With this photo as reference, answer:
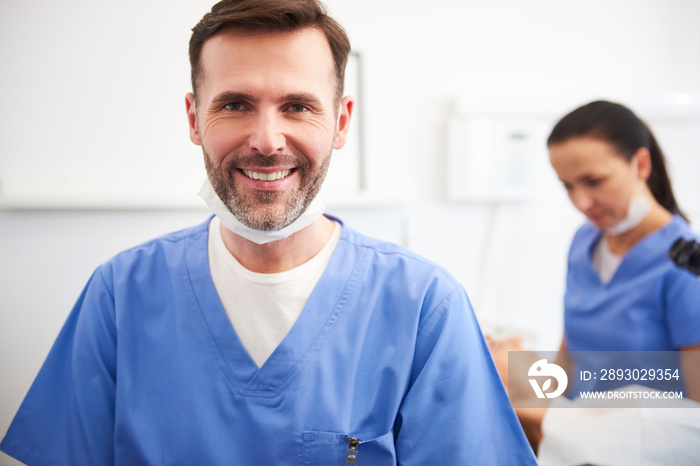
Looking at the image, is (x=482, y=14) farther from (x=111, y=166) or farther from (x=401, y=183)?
(x=111, y=166)

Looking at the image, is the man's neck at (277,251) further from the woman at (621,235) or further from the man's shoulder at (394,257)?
the woman at (621,235)

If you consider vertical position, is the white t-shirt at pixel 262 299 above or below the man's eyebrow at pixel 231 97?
below

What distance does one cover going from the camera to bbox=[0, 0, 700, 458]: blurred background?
1292 millimetres

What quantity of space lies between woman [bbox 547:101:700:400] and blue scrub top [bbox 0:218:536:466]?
533mm

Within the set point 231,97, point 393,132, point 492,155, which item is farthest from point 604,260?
point 231,97

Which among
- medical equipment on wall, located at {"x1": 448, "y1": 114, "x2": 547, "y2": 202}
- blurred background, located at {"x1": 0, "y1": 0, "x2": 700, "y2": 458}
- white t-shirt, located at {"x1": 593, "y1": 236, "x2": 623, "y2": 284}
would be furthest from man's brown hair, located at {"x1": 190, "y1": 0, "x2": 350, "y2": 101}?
white t-shirt, located at {"x1": 593, "y1": 236, "x2": 623, "y2": 284}

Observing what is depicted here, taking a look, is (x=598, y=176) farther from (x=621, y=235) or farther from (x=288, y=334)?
(x=288, y=334)

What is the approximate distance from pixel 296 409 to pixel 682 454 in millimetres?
672

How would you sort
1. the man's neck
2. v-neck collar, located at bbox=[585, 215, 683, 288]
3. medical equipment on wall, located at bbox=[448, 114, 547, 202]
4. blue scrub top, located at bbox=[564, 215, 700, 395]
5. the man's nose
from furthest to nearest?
medical equipment on wall, located at bbox=[448, 114, 547, 202] → v-neck collar, located at bbox=[585, 215, 683, 288] → blue scrub top, located at bbox=[564, 215, 700, 395] → the man's neck → the man's nose

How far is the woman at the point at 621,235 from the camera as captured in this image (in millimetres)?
1166

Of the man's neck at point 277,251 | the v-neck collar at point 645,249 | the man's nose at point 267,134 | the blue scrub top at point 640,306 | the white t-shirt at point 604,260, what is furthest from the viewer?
the white t-shirt at point 604,260

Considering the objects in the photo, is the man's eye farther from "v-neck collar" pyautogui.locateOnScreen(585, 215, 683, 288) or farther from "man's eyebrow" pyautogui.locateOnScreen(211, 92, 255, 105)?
"v-neck collar" pyautogui.locateOnScreen(585, 215, 683, 288)

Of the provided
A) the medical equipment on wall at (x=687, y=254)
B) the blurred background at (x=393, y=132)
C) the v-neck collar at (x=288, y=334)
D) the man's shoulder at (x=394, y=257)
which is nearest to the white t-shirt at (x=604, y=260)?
the medical equipment on wall at (x=687, y=254)

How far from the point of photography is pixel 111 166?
1349 millimetres
